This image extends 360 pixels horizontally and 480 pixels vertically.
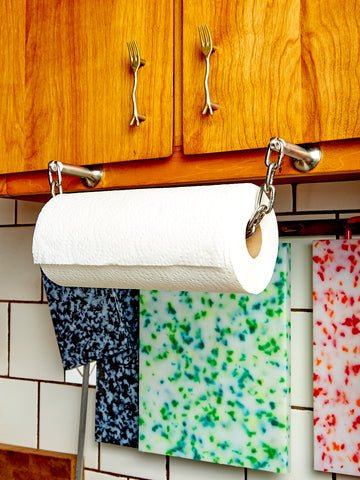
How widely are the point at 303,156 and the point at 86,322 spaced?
0.58m

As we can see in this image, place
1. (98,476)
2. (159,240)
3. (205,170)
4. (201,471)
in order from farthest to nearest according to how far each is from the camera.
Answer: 1. (98,476)
2. (201,471)
3. (205,170)
4. (159,240)

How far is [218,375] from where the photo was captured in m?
1.02

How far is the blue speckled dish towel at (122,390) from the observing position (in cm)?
111

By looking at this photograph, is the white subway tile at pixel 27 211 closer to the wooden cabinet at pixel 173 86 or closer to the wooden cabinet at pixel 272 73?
the wooden cabinet at pixel 173 86

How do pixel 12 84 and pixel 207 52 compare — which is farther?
pixel 12 84

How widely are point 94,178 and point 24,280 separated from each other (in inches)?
18.9

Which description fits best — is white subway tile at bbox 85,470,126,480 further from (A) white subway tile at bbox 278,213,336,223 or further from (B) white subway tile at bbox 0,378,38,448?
(A) white subway tile at bbox 278,213,336,223

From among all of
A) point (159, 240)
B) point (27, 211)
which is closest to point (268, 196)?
point (159, 240)

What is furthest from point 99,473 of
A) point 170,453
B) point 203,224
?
point 203,224

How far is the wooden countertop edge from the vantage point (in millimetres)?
711

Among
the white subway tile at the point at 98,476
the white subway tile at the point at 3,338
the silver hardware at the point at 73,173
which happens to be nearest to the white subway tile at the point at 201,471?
the white subway tile at the point at 98,476

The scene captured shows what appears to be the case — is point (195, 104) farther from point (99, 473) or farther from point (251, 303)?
point (99, 473)

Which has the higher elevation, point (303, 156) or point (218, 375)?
point (303, 156)

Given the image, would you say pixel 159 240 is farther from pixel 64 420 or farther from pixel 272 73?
pixel 64 420
